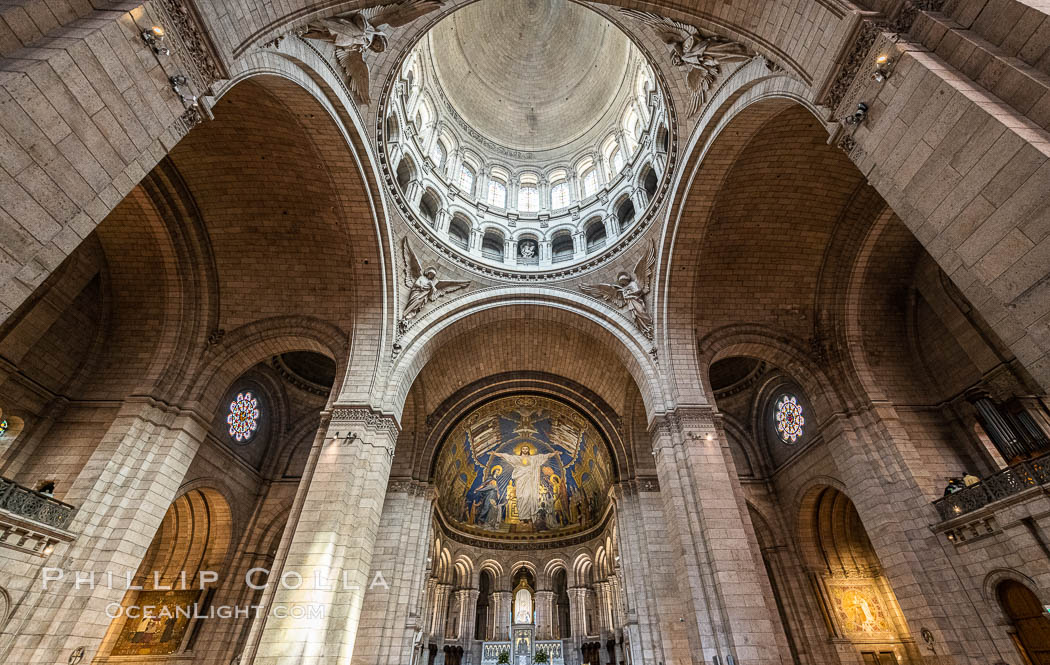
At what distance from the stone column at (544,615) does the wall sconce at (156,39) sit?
2680cm

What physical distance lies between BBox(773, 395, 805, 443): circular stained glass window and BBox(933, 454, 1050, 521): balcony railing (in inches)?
260

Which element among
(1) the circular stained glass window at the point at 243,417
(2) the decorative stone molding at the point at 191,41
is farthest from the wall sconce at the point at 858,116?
(1) the circular stained glass window at the point at 243,417

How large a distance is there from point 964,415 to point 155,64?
55.3ft

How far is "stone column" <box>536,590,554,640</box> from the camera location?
924 inches

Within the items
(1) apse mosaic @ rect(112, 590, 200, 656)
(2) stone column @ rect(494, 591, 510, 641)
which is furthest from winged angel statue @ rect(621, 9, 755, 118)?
(2) stone column @ rect(494, 591, 510, 641)

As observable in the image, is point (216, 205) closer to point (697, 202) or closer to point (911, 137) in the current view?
point (697, 202)

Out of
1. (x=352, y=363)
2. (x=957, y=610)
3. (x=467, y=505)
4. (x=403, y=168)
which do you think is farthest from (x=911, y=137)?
(x=467, y=505)

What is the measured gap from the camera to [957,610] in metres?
8.62

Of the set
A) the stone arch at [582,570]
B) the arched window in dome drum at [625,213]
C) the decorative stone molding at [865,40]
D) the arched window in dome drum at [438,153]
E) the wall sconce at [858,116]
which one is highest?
the arched window in dome drum at [438,153]

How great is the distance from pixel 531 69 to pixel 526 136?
12.4 ft

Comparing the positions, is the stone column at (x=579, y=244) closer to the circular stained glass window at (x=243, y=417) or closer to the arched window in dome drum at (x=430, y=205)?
the arched window in dome drum at (x=430, y=205)

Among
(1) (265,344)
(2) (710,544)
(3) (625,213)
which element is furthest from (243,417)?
(2) (710,544)

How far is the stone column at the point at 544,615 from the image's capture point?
77.0 feet

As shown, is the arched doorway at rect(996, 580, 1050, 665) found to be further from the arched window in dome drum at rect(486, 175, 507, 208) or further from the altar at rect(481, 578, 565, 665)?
the altar at rect(481, 578, 565, 665)
